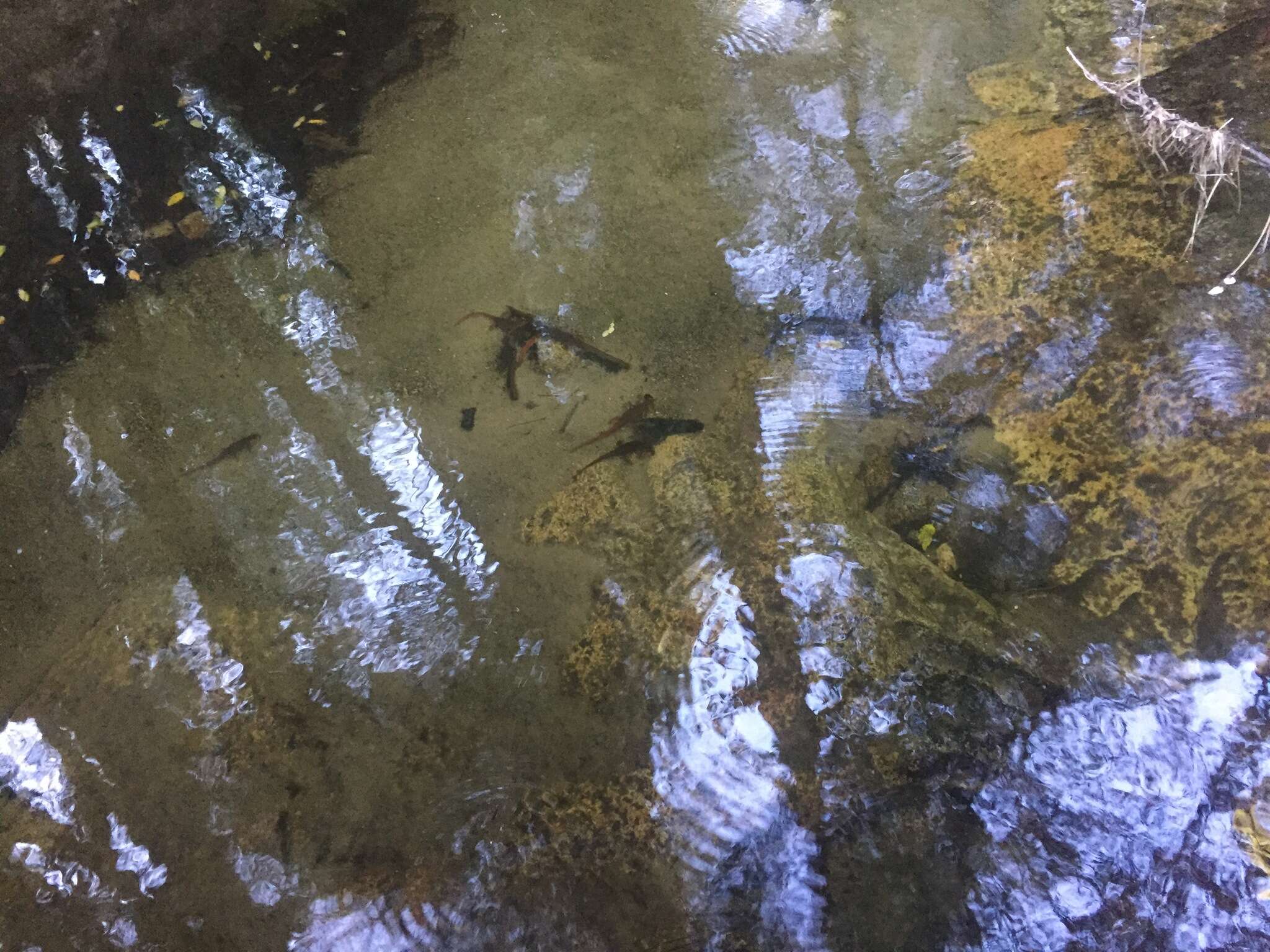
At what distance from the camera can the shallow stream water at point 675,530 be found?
1.59 meters

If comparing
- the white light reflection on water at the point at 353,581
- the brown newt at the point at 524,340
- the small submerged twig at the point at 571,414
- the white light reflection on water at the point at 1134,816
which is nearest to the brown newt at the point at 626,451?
Answer: the small submerged twig at the point at 571,414

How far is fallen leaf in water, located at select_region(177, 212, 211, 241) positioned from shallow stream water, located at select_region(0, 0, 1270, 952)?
2cm

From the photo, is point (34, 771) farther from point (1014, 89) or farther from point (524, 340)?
point (1014, 89)

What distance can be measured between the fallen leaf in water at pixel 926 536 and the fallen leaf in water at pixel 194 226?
2360 mm

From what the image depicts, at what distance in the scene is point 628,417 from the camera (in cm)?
205

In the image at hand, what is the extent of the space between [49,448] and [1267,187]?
342 cm

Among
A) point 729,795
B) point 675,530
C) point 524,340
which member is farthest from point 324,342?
point 729,795

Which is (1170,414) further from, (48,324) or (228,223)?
(48,324)

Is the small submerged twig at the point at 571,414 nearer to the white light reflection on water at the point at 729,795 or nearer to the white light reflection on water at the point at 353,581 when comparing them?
the white light reflection on water at the point at 353,581

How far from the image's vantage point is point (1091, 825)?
1551 millimetres

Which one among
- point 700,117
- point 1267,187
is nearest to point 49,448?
point 700,117

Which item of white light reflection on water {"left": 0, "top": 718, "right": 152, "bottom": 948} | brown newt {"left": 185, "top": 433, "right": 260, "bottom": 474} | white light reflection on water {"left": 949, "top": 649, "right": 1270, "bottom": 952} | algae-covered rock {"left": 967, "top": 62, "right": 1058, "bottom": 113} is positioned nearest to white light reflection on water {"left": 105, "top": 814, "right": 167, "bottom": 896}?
white light reflection on water {"left": 0, "top": 718, "right": 152, "bottom": 948}

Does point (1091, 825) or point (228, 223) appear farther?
point (228, 223)

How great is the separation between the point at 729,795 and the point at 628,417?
3.17 feet
